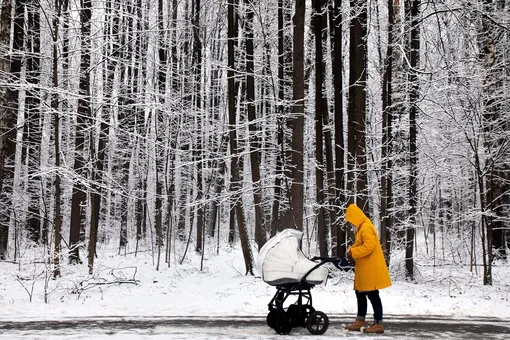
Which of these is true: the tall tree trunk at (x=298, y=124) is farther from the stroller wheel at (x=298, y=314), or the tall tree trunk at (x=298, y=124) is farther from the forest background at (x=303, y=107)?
the stroller wheel at (x=298, y=314)

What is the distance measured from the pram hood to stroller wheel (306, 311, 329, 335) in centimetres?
50

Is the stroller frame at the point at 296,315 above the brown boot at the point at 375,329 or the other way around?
above

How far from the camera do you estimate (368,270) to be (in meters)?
7.66

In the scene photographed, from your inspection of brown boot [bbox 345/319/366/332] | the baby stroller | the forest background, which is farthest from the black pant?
the forest background

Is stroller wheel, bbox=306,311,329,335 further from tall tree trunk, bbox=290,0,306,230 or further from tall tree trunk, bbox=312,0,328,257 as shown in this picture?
tall tree trunk, bbox=312,0,328,257

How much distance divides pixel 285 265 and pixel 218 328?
5.24 ft

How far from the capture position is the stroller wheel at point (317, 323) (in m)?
7.43

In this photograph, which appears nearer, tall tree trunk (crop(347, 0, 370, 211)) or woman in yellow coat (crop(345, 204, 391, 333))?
woman in yellow coat (crop(345, 204, 391, 333))

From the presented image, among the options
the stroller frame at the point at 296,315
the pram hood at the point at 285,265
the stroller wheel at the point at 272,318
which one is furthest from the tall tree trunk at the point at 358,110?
the stroller wheel at the point at 272,318

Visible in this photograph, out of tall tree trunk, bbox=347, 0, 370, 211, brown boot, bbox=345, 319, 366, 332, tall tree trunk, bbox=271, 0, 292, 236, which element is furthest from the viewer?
tall tree trunk, bbox=271, 0, 292, 236

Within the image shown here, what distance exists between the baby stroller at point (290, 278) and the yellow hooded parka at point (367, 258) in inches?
11.7

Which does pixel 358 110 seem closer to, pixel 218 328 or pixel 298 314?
pixel 298 314

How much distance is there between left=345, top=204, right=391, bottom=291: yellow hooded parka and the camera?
760cm

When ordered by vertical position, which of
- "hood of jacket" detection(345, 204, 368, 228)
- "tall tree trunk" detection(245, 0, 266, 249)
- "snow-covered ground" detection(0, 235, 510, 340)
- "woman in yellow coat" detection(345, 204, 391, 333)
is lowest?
"snow-covered ground" detection(0, 235, 510, 340)
